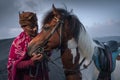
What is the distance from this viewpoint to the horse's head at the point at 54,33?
3236 millimetres

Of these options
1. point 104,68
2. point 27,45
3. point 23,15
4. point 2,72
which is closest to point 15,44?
point 27,45

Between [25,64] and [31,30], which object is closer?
[25,64]

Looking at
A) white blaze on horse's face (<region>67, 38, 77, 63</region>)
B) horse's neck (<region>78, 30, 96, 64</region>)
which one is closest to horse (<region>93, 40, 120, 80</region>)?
horse's neck (<region>78, 30, 96, 64</region>)

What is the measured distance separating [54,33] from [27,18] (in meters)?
0.42

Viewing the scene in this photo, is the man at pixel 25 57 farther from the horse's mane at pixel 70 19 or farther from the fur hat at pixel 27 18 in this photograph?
the horse's mane at pixel 70 19

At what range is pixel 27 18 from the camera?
3.38 m

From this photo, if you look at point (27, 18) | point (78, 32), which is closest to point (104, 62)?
point (78, 32)

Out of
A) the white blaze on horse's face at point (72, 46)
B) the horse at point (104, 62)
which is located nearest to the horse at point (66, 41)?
the white blaze on horse's face at point (72, 46)

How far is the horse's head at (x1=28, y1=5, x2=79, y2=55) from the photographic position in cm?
324

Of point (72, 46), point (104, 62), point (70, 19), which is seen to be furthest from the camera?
point (104, 62)

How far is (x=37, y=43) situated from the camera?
3.24 metres

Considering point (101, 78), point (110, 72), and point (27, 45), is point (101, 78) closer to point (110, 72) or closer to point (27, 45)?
point (110, 72)

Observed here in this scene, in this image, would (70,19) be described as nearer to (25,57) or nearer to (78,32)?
(78,32)

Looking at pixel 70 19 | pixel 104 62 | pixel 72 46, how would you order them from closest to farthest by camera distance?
1. pixel 72 46
2. pixel 70 19
3. pixel 104 62
